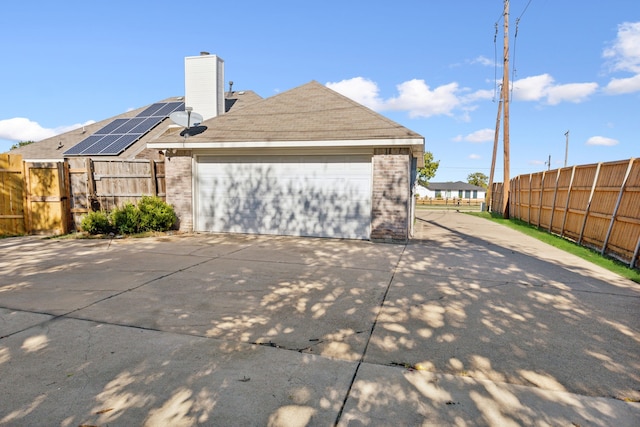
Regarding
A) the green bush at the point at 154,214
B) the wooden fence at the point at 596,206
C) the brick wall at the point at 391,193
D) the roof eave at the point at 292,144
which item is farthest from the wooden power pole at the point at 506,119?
the green bush at the point at 154,214

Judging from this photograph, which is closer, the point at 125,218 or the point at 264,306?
the point at 264,306

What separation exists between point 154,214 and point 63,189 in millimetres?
2555

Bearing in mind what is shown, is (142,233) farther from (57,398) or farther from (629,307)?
(629,307)

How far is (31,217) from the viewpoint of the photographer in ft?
32.3

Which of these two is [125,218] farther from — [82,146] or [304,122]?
[82,146]

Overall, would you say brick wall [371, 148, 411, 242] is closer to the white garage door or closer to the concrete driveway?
the white garage door

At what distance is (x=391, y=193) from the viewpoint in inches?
371

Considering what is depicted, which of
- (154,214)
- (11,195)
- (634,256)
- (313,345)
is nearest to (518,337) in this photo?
(313,345)

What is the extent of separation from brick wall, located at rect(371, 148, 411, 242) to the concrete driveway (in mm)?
2900

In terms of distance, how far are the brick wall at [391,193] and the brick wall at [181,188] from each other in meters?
5.55

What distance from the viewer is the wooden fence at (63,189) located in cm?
964

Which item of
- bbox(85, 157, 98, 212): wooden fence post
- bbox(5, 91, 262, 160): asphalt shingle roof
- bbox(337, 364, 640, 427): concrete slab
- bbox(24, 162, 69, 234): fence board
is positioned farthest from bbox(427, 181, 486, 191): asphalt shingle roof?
bbox(337, 364, 640, 427): concrete slab

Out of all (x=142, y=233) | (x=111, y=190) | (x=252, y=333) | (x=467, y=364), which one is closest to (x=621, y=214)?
(x=467, y=364)

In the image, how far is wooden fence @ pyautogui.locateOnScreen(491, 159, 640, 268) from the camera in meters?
7.77
